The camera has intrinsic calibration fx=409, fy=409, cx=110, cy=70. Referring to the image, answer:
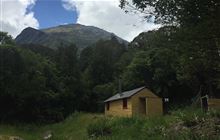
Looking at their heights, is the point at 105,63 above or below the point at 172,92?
above

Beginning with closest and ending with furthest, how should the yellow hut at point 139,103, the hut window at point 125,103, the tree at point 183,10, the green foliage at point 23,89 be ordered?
the tree at point 183,10 < the yellow hut at point 139,103 < the hut window at point 125,103 < the green foliage at point 23,89

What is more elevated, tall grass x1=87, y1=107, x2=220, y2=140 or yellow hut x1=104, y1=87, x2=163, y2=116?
yellow hut x1=104, y1=87, x2=163, y2=116

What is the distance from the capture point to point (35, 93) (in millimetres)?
51344

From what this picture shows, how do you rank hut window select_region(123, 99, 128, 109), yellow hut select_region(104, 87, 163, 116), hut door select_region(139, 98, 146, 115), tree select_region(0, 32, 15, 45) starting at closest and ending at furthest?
yellow hut select_region(104, 87, 163, 116)
hut door select_region(139, 98, 146, 115)
hut window select_region(123, 99, 128, 109)
tree select_region(0, 32, 15, 45)

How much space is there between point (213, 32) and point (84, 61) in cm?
6502

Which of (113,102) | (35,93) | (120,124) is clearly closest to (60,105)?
(35,93)

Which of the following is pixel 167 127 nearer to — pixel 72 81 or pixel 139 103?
pixel 139 103

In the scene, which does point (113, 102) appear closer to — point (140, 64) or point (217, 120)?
point (140, 64)

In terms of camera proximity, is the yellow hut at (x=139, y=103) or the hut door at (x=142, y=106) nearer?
the yellow hut at (x=139, y=103)

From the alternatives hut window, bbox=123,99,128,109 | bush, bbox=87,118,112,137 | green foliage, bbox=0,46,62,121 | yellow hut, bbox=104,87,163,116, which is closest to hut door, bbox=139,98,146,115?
yellow hut, bbox=104,87,163,116

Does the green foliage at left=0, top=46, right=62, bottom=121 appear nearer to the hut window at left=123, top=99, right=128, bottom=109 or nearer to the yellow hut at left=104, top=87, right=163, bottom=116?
the yellow hut at left=104, top=87, right=163, bottom=116

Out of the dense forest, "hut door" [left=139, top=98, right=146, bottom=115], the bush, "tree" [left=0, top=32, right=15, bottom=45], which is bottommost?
the bush

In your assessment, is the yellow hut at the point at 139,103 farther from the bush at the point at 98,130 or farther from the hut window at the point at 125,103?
the bush at the point at 98,130

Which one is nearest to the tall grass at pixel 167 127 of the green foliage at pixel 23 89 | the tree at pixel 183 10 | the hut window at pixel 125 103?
the tree at pixel 183 10
